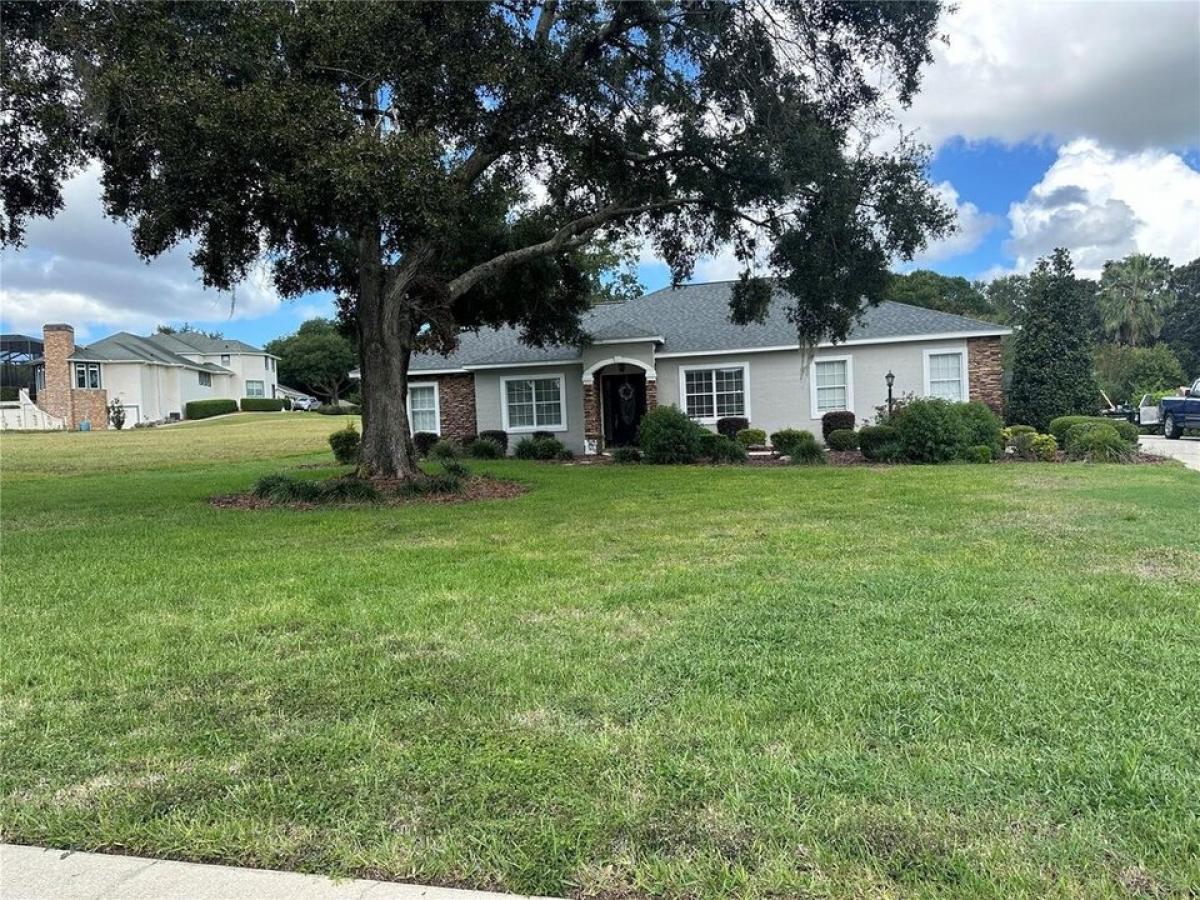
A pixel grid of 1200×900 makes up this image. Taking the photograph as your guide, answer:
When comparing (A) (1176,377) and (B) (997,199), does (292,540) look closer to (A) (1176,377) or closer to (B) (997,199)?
(B) (997,199)

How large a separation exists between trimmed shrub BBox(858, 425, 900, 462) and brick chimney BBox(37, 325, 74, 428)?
45.1 meters

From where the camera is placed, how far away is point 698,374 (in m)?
19.8

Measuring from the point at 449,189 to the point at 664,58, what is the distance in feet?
14.7

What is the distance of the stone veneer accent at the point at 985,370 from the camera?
18031mm

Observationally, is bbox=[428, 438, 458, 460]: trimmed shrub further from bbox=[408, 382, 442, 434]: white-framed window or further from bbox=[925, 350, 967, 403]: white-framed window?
bbox=[925, 350, 967, 403]: white-framed window

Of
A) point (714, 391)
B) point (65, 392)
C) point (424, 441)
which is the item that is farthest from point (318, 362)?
point (714, 391)

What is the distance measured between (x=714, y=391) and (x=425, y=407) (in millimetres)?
8138

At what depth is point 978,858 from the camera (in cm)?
221

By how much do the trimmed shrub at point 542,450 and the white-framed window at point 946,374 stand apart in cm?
885

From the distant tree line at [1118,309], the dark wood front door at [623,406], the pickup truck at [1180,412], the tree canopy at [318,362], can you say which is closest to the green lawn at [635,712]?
the dark wood front door at [623,406]

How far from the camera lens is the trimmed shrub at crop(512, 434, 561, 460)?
1877 cm

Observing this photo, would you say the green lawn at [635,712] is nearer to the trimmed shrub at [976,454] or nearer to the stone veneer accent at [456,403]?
the trimmed shrub at [976,454]

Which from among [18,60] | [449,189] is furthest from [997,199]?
[18,60]

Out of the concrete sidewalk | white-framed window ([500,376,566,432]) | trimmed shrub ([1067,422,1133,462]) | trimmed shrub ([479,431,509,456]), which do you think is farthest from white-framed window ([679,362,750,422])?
the concrete sidewalk
